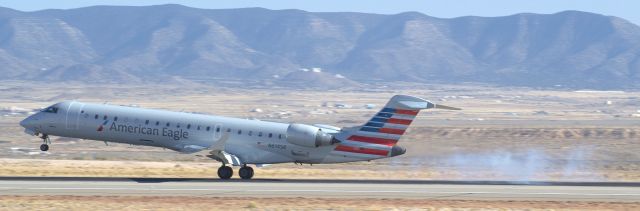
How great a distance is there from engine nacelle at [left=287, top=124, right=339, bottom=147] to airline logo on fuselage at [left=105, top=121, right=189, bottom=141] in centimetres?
556

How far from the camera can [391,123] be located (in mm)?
56438

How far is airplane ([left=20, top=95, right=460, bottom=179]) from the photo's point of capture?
185ft

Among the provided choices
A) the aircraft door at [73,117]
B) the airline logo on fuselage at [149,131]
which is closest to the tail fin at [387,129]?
the airline logo on fuselage at [149,131]

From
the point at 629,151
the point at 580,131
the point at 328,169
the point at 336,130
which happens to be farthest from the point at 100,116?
the point at 580,131

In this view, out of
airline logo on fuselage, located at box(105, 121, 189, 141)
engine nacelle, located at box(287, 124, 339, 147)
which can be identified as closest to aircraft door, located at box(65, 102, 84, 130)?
airline logo on fuselage, located at box(105, 121, 189, 141)

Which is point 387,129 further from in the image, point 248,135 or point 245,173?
point 245,173

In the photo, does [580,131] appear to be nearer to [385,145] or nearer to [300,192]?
[385,145]

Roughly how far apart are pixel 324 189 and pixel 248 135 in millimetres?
8507

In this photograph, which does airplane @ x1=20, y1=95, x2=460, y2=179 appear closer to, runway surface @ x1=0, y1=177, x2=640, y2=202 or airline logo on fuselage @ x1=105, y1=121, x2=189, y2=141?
airline logo on fuselage @ x1=105, y1=121, x2=189, y2=141

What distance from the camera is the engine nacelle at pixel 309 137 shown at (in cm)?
5675

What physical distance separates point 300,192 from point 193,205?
23.1 feet

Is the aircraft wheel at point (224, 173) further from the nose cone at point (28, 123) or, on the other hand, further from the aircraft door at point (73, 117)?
the nose cone at point (28, 123)

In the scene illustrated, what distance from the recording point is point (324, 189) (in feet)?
165

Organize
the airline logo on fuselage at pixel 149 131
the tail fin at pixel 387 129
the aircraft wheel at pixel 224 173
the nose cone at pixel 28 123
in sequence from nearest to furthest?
the tail fin at pixel 387 129
the aircraft wheel at pixel 224 173
the airline logo on fuselage at pixel 149 131
the nose cone at pixel 28 123
